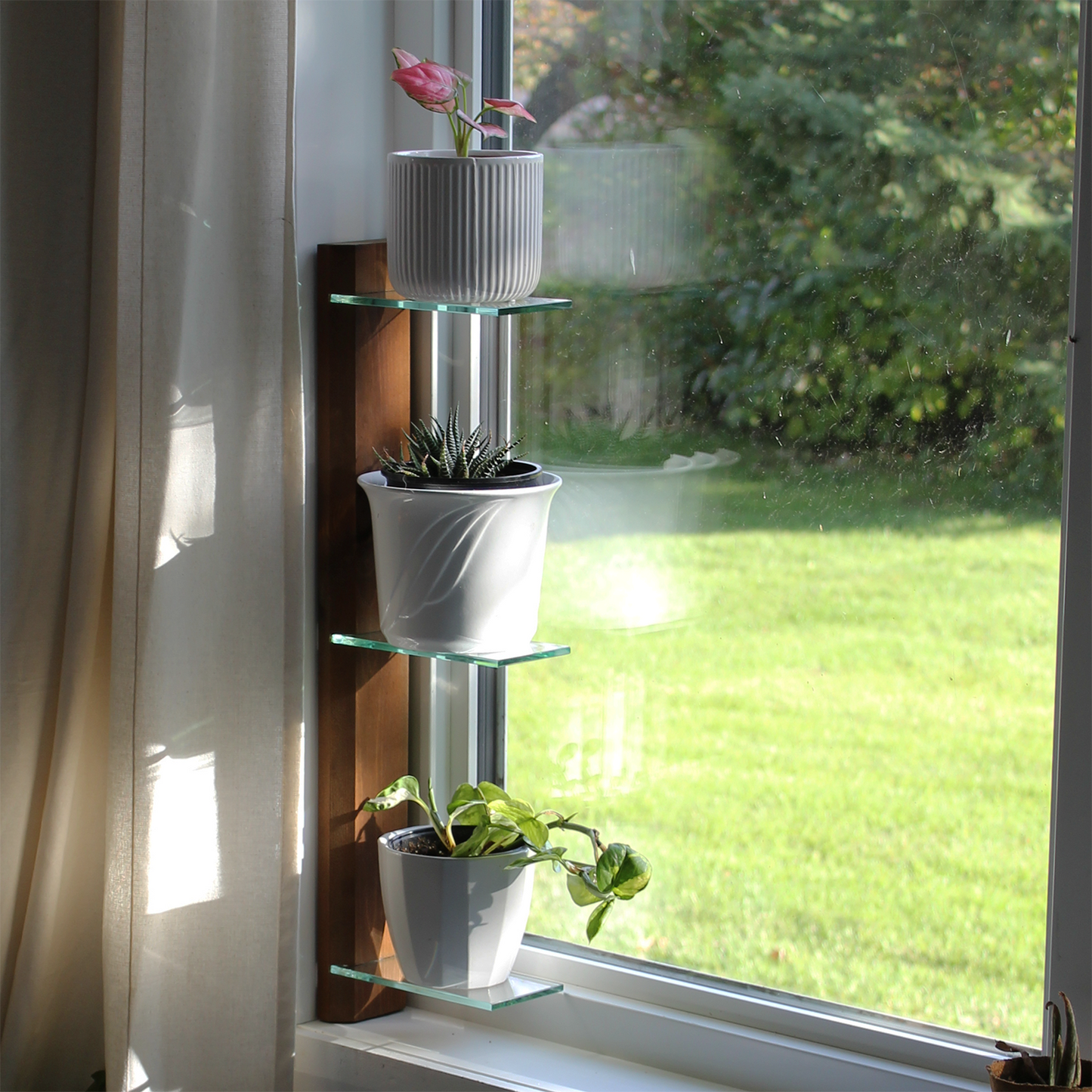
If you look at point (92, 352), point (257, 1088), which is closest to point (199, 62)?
point (92, 352)

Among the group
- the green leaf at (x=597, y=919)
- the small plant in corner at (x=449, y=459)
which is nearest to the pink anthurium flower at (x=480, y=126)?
the small plant in corner at (x=449, y=459)

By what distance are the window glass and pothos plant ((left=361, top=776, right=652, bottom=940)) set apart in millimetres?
120

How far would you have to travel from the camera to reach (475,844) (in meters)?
1.29

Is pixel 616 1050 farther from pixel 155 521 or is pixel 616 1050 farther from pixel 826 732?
pixel 155 521

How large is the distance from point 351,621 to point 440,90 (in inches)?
21.8

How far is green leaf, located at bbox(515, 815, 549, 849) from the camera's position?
1.30m

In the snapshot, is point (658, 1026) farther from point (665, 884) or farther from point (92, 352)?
point (92, 352)

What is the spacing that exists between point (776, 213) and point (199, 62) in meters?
0.57

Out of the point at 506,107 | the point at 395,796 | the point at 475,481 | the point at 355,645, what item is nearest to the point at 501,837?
the point at 395,796

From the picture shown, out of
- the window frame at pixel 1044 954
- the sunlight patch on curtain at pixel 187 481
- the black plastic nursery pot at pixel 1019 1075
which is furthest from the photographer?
the sunlight patch on curtain at pixel 187 481

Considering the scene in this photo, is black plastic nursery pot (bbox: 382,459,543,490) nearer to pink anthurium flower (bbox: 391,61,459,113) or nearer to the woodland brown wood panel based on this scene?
the woodland brown wood panel

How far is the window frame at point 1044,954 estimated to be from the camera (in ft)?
3.57

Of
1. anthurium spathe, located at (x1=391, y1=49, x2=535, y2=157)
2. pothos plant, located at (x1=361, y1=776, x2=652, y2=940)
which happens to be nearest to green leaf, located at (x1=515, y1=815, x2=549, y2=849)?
pothos plant, located at (x1=361, y1=776, x2=652, y2=940)

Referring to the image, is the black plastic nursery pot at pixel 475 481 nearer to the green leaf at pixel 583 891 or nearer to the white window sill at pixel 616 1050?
the green leaf at pixel 583 891
